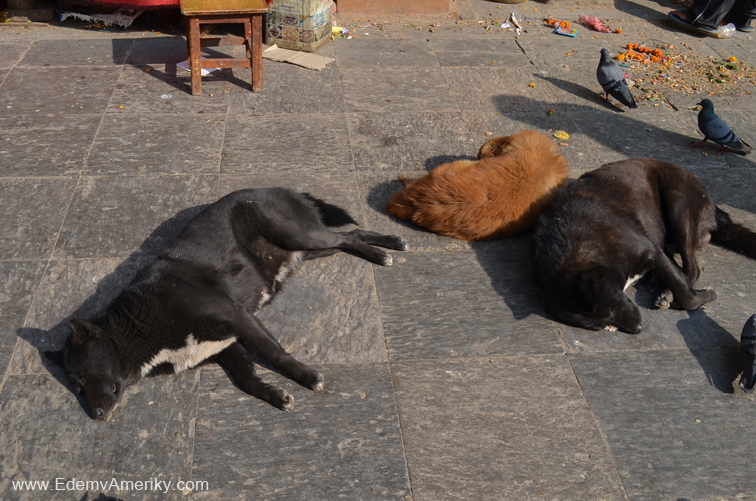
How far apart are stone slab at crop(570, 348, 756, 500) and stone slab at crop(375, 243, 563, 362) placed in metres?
0.43

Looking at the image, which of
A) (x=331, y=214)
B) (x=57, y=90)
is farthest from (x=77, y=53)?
(x=331, y=214)

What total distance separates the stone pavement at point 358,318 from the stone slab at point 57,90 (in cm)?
3

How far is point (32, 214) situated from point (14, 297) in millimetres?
1000

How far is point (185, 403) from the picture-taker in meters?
3.43

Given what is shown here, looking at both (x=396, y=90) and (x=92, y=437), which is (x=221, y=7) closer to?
(x=396, y=90)

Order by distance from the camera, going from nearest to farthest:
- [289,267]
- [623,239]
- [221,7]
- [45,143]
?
[623,239] → [289,267] → [45,143] → [221,7]

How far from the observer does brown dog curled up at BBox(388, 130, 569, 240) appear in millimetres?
4516

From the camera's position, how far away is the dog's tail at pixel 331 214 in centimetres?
459

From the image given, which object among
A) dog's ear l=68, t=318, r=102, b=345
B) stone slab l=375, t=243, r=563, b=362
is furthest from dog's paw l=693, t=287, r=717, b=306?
dog's ear l=68, t=318, r=102, b=345

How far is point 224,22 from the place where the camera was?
6.02 metres

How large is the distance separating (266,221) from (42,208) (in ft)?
6.98

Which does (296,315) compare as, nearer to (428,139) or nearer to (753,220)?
(428,139)

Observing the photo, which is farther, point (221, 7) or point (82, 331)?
point (221, 7)

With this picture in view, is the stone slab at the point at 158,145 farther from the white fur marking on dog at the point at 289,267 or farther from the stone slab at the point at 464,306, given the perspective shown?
the stone slab at the point at 464,306
